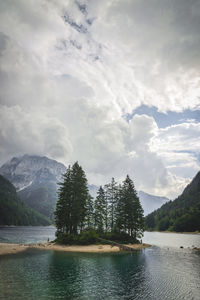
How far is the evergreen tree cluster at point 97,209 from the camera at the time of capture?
5809cm

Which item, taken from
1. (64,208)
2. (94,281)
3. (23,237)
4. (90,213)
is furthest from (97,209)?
(23,237)

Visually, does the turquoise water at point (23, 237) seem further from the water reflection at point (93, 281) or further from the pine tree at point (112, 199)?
the water reflection at point (93, 281)

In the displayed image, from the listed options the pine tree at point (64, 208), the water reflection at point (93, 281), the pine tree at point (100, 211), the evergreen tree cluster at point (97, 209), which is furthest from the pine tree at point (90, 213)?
the water reflection at point (93, 281)

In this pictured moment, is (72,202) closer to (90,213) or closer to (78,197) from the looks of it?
(78,197)

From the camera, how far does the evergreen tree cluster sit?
191 feet

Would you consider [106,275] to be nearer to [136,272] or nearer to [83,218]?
[136,272]

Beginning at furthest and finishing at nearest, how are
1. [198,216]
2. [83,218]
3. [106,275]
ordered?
[198,216] < [83,218] < [106,275]

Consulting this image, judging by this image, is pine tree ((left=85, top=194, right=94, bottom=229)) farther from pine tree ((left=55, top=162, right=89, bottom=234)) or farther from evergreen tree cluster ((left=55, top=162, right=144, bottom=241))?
pine tree ((left=55, top=162, right=89, bottom=234))

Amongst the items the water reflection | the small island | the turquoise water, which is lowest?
the turquoise water

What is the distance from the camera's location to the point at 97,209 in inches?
2662

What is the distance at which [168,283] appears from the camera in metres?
24.5

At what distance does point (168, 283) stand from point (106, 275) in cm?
865

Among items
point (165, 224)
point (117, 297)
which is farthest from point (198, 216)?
point (117, 297)

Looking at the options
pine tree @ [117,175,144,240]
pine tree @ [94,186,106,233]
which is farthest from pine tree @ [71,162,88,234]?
pine tree @ [117,175,144,240]
